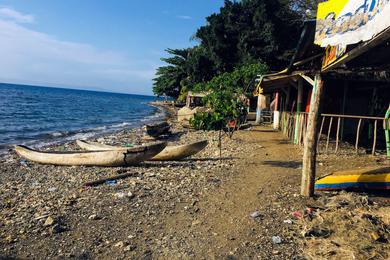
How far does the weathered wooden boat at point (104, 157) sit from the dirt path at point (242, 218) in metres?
2.51

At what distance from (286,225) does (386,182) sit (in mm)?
2397

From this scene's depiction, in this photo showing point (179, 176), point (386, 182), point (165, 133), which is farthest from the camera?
point (165, 133)

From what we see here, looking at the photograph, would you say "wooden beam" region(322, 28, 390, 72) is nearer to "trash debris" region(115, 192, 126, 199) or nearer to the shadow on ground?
the shadow on ground

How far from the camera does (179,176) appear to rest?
8.47m

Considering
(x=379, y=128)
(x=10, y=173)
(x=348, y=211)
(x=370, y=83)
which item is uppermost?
(x=370, y=83)

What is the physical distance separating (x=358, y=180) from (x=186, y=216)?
3.45m

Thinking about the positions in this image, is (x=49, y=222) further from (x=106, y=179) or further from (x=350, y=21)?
(x=350, y=21)

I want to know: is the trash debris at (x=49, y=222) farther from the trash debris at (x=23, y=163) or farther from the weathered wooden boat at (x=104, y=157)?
the trash debris at (x=23, y=163)

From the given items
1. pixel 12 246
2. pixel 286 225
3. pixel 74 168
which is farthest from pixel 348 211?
pixel 74 168

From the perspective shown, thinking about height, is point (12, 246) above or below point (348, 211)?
below

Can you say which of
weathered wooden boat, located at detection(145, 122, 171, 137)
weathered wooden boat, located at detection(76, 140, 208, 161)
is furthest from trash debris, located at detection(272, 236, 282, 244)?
weathered wooden boat, located at detection(145, 122, 171, 137)

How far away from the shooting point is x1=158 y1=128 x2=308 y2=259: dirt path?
4653 mm

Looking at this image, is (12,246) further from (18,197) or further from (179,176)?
(179,176)

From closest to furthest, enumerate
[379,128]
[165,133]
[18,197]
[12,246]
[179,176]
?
[12,246]
[18,197]
[179,176]
[379,128]
[165,133]
